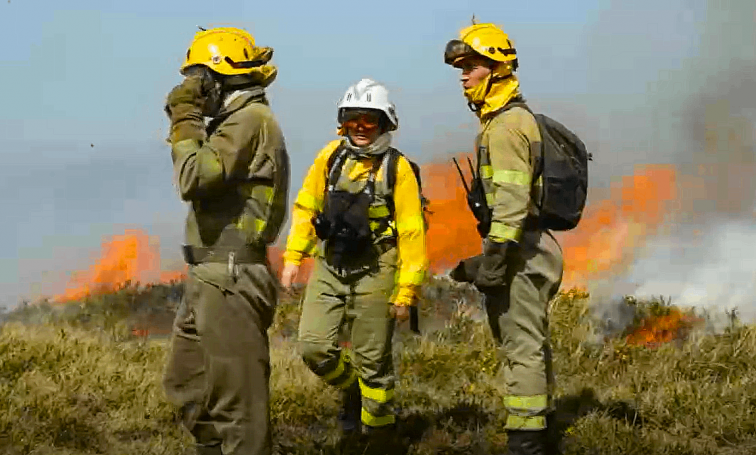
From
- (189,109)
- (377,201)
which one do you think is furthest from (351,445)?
(189,109)

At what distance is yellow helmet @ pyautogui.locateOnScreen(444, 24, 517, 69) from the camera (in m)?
5.61

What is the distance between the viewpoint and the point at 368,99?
5961 millimetres

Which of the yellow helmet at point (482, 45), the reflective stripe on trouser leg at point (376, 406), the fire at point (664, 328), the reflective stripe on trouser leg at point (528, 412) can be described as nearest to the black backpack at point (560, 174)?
the yellow helmet at point (482, 45)

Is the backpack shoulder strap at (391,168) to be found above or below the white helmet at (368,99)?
below

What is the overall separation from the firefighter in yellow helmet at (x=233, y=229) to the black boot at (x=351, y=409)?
1748 mm

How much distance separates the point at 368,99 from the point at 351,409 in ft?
6.63

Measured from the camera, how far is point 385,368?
612cm

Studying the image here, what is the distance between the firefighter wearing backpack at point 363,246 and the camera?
595cm

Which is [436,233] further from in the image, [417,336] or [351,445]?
[351,445]

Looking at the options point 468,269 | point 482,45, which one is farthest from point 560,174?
point 482,45

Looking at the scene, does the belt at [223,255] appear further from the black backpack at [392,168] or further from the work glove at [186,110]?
the black backpack at [392,168]

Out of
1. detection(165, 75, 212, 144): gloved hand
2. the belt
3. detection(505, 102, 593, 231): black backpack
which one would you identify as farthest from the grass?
detection(165, 75, 212, 144): gloved hand

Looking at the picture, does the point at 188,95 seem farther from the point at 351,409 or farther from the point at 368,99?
the point at 351,409

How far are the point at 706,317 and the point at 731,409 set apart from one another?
2.86 m
